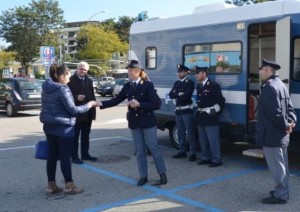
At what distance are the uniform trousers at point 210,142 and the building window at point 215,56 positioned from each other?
1.08 meters

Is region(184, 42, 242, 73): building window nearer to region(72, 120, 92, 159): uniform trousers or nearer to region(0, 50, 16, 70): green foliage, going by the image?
region(72, 120, 92, 159): uniform trousers

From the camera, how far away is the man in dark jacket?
26.2 feet

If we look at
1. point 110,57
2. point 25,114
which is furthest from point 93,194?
point 110,57

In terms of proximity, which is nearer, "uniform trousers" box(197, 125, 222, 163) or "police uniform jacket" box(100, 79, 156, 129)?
"police uniform jacket" box(100, 79, 156, 129)

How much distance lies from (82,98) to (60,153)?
6.16 ft

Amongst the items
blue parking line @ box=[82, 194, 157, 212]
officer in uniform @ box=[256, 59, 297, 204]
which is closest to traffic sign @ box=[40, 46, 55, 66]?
blue parking line @ box=[82, 194, 157, 212]

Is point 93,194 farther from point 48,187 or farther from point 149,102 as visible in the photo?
point 149,102

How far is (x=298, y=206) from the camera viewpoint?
5.38m

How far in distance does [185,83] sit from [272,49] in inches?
69.2

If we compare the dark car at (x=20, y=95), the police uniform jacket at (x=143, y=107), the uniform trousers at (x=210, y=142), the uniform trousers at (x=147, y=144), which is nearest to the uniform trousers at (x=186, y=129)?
the uniform trousers at (x=210, y=142)

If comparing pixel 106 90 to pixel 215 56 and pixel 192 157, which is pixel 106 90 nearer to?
pixel 192 157

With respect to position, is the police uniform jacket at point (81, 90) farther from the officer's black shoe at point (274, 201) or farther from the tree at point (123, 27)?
the tree at point (123, 27)

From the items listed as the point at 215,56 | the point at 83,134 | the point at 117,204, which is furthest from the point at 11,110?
the point at 117,204

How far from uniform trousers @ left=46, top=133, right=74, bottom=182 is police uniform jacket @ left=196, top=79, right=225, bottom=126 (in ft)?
8.35
